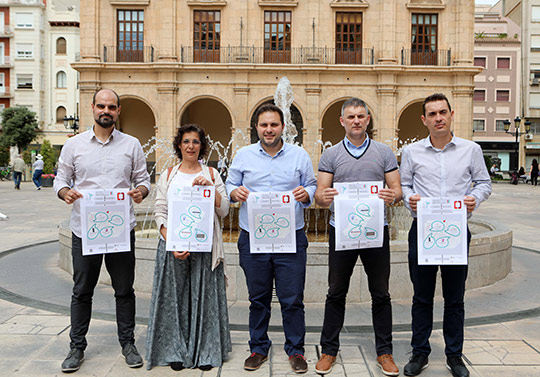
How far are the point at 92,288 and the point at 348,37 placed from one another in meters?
27.2

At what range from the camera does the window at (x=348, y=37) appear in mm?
28938

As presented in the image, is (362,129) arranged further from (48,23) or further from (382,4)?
(48,23)

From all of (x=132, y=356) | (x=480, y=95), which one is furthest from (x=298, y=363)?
(x=480, y=95)

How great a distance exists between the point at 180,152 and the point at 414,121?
1239 inches

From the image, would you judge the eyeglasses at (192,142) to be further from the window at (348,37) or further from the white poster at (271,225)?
the window at (348,37)

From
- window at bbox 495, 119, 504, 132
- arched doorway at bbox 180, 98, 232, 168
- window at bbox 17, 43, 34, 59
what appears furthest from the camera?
window at bbox 495, 119, 504, 132

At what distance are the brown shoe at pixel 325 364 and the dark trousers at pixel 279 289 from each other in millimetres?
163

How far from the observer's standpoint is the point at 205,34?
94.9ft

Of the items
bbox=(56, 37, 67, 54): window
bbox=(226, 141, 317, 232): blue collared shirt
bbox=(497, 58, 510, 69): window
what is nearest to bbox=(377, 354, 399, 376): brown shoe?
bbox=(226, 141, 317, 232): blue collared shirt

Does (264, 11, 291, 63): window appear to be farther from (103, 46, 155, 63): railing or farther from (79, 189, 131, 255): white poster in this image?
(79, 189, 131, 255): white poster

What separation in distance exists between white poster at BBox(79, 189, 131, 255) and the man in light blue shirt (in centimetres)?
85

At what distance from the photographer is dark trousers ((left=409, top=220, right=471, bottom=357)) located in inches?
152

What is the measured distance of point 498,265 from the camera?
6707mm

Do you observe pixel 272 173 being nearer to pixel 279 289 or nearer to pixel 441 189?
pixel 279 289
